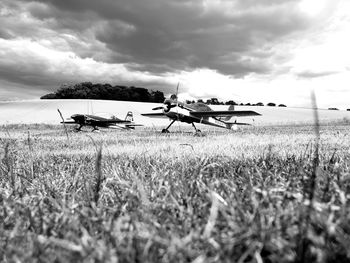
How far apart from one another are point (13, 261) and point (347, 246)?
100 cm

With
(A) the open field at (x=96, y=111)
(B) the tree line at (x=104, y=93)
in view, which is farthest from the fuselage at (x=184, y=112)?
(B) the tree line at (x=104, y=93)

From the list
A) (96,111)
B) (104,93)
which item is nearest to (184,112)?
(96,111)

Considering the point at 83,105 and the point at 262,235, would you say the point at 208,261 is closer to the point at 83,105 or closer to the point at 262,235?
the point at 262,235

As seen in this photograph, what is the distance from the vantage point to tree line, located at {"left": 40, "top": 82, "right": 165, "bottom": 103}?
109 meters

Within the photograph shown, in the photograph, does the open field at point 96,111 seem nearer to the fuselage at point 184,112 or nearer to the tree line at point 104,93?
the fuselage at point 184,112

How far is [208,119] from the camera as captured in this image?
28.1 m

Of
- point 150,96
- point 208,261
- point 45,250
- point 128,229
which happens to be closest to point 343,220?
point 208,261

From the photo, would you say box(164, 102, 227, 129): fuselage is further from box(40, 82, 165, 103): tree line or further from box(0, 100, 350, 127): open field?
box(40, 82, 165, 103): tree line

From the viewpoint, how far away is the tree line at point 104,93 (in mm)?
108812

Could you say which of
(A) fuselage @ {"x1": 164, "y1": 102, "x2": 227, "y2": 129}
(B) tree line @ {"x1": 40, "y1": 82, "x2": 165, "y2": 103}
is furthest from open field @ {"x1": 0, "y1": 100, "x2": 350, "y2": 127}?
(B) tree line @ {"x1": 40, "y1": 82, "x2": 165, "y2": 103}

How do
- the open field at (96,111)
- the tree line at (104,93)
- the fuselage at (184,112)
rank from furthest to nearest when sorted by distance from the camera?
the tree line at (104,93)
the open field at (96,111)
the fuselage at (184,112)

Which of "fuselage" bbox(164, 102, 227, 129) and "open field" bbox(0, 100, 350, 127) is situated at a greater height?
"fuselage" bbox(164, 102, 227, 129)

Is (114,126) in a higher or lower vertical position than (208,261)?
lower

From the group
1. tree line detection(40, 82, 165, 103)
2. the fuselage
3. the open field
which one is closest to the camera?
the fuselage
